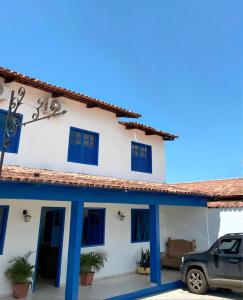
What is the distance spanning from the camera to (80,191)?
7434mm

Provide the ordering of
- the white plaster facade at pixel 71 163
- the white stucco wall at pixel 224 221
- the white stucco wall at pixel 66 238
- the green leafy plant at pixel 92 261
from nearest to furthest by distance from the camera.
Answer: the white stucco wall at pixel 66 238 < the white plaster facade at pixel 71 163 < the green leafy plant at pixel 92 261 < the white stucco wall at pixel 224 221

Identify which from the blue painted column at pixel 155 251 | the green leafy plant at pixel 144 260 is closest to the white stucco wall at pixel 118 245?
the green leafy plant at pixel 144 260

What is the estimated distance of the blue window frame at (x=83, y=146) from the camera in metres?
10.7

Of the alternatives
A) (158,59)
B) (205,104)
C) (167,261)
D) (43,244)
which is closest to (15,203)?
(43,244)

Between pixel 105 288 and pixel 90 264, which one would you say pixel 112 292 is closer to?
pixel 105 288

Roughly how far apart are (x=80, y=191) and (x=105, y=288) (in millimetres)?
3921

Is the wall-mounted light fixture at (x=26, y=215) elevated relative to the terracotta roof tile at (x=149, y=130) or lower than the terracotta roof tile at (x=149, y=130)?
lower

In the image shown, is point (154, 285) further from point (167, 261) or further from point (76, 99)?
point (76, 99)

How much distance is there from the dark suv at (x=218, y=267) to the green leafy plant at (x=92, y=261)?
3107 mm

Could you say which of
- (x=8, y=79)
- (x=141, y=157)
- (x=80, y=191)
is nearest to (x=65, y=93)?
(x=8, y=79)

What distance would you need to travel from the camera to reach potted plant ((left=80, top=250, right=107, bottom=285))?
9414mm

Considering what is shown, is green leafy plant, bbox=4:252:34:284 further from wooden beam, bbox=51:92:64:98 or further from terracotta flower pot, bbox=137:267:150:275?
wooden beam, bbox=51:92:64:98

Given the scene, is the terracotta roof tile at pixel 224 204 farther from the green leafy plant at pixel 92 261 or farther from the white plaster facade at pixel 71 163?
the green leafy plant at pixel 92 261

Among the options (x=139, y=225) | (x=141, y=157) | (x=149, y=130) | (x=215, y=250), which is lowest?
(x=215, y=250)
